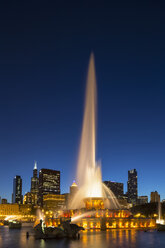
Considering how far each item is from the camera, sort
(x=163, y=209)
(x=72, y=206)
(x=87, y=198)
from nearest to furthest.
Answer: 1. (x=87, y=198)
2. (x=72, y=206)
3. (x=163, y=209)

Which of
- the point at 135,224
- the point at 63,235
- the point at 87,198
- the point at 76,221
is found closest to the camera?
the point at 63,235

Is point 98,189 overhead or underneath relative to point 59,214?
overhead

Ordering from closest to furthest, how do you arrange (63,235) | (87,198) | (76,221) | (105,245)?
(105,245) < (63,235) < (76,221) < (87,198)

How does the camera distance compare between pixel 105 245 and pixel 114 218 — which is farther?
pixel 114 218

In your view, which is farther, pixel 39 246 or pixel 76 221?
pixel 76 221

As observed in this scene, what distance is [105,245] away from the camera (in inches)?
2539

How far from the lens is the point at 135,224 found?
118875 millimetres

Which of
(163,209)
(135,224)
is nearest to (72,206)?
(135,224)

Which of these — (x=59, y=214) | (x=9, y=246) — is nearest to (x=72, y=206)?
(x=59, y=214)

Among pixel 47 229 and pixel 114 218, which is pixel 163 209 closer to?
pixel 114 218

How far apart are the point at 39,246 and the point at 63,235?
18.7m

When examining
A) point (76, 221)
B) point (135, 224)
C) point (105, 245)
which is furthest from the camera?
point (135, 224)

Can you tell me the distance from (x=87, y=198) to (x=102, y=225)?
19.1m

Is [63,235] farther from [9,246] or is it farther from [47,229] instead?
[9,246]
